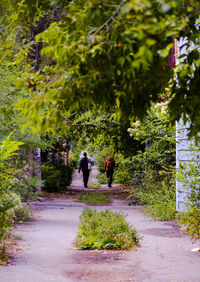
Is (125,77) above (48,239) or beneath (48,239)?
above

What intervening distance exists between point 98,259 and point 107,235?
48.5 inches

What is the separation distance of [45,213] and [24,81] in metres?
10.1

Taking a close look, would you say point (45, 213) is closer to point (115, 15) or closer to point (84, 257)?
point (84, 257)

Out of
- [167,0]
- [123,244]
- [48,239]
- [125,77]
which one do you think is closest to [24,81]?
[125,77]

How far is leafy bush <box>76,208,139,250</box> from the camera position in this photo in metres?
8.55

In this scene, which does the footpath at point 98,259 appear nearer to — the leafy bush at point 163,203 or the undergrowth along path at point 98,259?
the undergrowth along path at point 98,259

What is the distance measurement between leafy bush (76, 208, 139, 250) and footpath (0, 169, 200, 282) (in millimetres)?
194

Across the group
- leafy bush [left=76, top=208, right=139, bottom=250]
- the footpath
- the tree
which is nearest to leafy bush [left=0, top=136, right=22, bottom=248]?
the footpath

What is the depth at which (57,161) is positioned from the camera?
88.9 ft

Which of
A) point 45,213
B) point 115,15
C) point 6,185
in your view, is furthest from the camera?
point 45,213

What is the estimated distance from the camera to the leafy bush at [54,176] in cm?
2342

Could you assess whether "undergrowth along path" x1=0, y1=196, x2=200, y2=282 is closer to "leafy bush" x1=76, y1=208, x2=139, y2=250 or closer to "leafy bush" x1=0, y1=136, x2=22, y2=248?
"leafy bush" x1=76, y1=208, x2=139, y2=250

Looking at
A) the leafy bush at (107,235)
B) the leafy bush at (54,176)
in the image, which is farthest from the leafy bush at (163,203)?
the leafy bush at (54,176)

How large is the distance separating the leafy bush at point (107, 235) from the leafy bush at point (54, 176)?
12.8 meters
